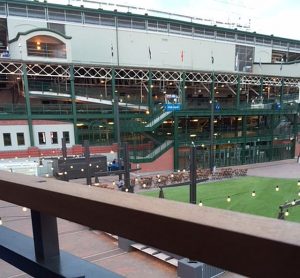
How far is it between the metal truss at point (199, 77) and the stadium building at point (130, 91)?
0.17 m

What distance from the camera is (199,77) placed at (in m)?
37.6

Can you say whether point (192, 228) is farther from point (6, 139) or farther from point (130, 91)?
point (130, 91)

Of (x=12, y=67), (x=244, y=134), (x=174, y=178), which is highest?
(x=12, y=67)

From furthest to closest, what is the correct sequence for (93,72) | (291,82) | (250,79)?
(291,82) < (250,79) < (93,72)

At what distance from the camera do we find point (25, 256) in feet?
4.17

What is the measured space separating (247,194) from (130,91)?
872 inches

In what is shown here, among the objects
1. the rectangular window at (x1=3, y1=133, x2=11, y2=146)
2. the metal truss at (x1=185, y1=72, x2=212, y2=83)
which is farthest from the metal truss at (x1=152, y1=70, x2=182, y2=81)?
the rectangular window at (x1=3, y1=133, x2=11, y2=146)

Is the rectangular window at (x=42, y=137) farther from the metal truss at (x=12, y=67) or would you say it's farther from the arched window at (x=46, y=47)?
the arched window at (x=46, y=47)

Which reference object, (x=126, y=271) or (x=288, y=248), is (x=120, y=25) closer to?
(x=126, y=271)

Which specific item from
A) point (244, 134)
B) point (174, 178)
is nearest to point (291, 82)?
point (244, 134)

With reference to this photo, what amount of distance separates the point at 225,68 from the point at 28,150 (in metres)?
30.8

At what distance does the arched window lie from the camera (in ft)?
101

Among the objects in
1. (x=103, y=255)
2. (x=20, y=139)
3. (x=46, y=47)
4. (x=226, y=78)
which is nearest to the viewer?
(x=103, y=255)

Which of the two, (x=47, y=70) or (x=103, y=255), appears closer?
(x=103, y=255)
